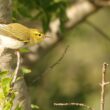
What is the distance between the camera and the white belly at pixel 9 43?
7.78 ft

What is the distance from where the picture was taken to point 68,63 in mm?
8547

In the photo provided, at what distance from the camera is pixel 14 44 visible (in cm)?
238

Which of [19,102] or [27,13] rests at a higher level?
[27,13]

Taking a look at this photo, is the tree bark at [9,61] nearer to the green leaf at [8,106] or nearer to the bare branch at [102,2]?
the green leaf at [8,106]

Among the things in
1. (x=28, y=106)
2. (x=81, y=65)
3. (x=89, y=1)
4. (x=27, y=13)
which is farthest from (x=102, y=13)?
(x=28, y=106)

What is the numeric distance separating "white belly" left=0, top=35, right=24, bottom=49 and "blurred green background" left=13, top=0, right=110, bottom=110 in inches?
68.2

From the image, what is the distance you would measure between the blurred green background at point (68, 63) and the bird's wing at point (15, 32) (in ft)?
5.53

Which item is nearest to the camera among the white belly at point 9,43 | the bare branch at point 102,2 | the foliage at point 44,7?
the white belly at point 9,43

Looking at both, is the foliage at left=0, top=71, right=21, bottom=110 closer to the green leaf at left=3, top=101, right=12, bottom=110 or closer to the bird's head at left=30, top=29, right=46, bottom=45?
the green leaf at left=3, top=101, right=12, bottom=110

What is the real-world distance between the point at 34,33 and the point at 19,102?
31 centimetres

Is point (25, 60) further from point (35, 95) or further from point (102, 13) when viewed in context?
point (102, 13)

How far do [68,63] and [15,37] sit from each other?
616 cm

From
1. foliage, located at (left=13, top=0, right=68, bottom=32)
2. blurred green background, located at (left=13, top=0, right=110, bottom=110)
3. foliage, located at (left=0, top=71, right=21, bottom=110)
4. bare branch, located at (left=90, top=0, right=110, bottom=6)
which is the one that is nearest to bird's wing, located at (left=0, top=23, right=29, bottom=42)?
foliage, located at (left=0, top=71, right=21, bottom=110)

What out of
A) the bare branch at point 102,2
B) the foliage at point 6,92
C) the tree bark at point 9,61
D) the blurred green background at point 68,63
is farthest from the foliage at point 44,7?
the foliage at point 6,92
